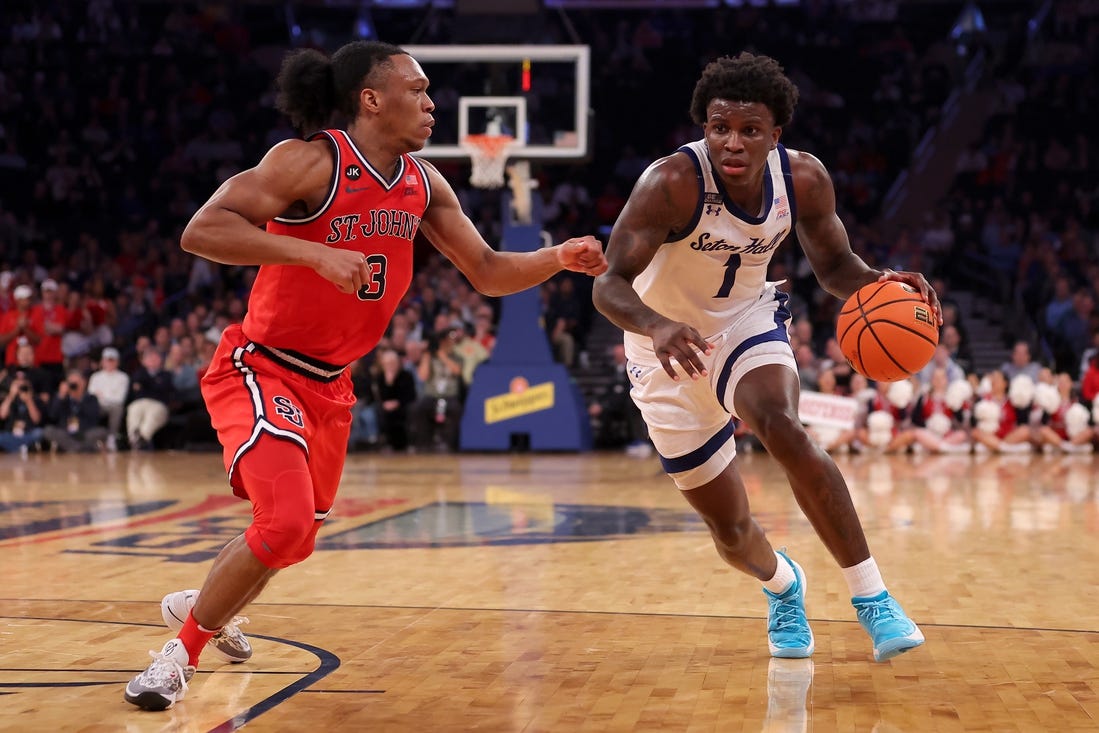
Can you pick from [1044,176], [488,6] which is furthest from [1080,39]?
[488,6]

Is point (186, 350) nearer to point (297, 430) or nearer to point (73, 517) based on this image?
point (73, 517)

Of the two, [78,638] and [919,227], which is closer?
[78,638]

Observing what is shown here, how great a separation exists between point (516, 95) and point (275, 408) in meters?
11.4

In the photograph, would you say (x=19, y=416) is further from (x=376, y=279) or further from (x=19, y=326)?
(x=376, y=279)

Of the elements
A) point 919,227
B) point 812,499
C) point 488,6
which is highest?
point 488,6

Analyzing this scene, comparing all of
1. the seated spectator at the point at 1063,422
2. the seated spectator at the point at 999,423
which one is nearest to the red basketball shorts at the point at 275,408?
the seated spectator at the point at 999,423

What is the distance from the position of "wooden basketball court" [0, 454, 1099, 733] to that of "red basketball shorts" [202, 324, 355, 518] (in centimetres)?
Result: 72

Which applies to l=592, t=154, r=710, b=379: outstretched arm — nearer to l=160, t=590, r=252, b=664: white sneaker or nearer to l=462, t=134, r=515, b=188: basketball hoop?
l=160, t=590, r=252, b=664: white sneaker

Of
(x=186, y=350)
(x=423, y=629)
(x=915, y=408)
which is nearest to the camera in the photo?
(x=423, y=629)

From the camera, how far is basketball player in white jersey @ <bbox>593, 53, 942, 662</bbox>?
4.65 m

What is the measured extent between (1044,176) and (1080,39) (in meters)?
3.95

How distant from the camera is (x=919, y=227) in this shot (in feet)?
73.7

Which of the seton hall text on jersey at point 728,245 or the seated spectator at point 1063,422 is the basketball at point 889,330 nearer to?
the seton hall text on jersey at point 728,245

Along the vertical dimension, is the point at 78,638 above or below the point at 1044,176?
below
